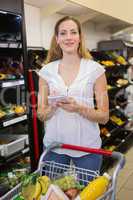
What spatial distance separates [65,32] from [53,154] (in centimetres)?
70

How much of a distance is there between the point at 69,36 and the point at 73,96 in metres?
0.33

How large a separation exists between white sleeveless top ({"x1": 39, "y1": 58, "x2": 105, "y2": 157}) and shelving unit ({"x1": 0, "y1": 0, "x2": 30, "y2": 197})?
0.85 meters

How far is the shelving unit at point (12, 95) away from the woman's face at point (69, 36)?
82 centimetres

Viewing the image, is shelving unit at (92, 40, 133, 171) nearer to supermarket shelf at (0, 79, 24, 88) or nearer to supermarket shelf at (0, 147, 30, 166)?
supermarket shelf at (0, 147, 30, 166)

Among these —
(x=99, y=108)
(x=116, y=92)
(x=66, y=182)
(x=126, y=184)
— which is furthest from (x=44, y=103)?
(x=116, y=92)

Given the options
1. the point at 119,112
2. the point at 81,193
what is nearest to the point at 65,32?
the point at 81,193

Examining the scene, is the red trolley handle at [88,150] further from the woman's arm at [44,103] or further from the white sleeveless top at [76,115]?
the woman's arm at [44,103]

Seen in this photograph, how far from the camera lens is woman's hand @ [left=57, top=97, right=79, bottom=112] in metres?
1.50

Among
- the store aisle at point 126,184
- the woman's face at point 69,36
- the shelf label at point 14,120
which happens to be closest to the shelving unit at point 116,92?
the store aisle at point 126,184

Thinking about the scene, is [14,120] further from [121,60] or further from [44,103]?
[121,60]

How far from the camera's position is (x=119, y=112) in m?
4.65

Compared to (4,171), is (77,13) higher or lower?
higher

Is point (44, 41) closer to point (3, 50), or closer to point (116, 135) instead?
point (3, 50)

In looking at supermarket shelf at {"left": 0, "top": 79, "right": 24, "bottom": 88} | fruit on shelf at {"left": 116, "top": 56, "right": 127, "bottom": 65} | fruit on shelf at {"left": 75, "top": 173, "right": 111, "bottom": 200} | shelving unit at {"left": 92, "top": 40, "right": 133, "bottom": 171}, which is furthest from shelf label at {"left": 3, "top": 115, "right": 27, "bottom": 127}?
fruit on shelf at {"left": 116, "top": 56, "right": 127, "bottom": 65}
